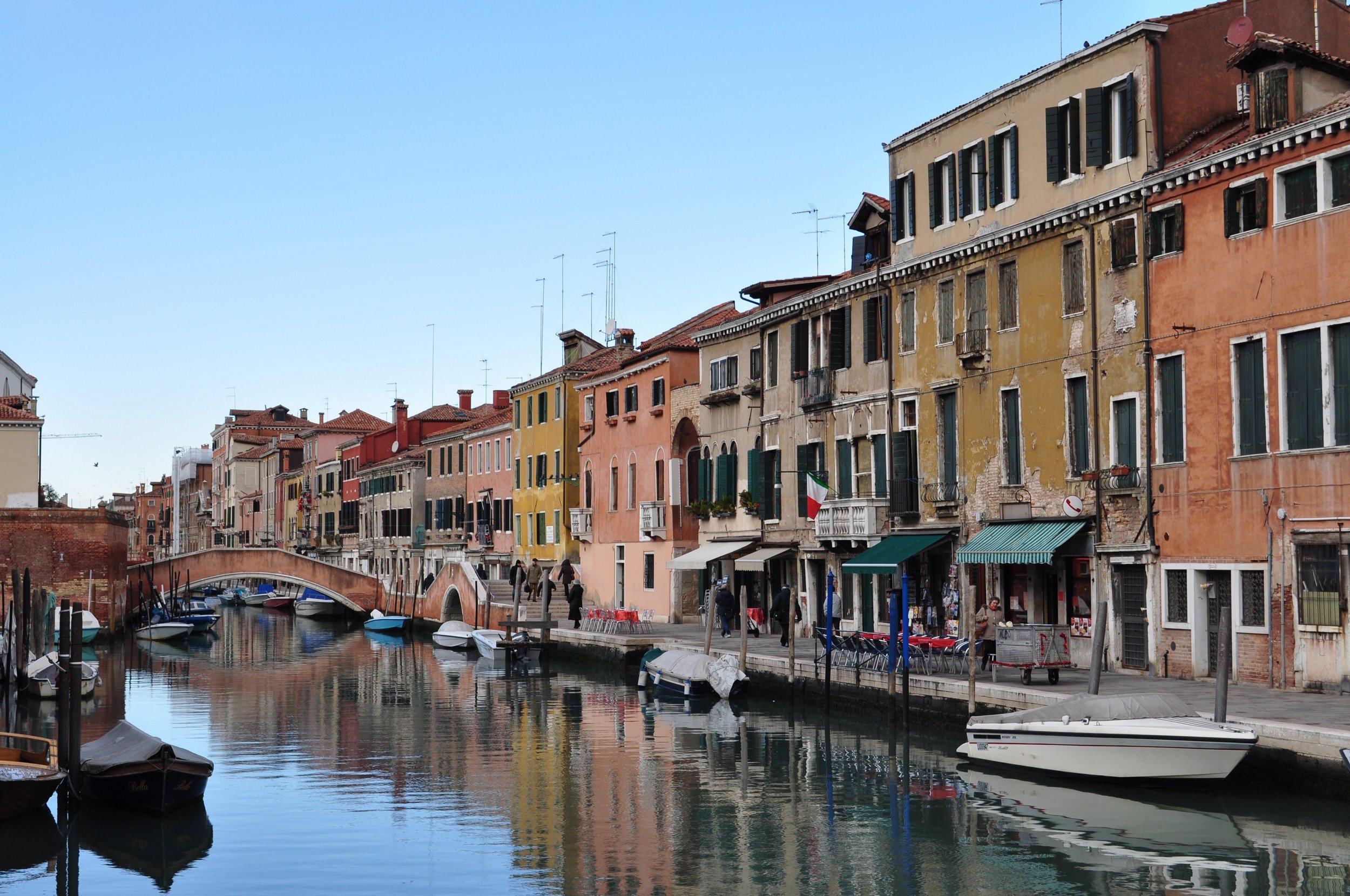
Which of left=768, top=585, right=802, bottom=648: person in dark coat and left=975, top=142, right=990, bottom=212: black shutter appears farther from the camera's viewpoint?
left=768, top=585, right=802, bottom=648: person in dark coat

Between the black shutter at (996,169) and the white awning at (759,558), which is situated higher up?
the black shutter at (996,169)

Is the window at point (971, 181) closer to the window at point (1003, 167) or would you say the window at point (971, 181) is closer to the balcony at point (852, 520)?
the window at point (1003, 167)

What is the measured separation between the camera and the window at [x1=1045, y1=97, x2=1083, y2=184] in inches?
978

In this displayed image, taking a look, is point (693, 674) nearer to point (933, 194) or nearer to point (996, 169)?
point (933, 194)

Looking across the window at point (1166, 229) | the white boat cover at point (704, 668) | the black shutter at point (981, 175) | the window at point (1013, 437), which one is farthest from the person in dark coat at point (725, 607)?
the window at point (1166, 229)

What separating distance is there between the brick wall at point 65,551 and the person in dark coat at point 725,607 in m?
24.3

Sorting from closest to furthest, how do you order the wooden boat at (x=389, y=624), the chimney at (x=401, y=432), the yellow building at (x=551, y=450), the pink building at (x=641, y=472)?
the pink building at (x=641, y=472)
the yellow building at (x=551, y=450)
the wooden boat at (x=389, y=624)
the chimney at (x=401, y=432)

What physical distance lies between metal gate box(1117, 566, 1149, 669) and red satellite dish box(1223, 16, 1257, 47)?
27.4ft

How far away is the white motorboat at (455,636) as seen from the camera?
155 feet

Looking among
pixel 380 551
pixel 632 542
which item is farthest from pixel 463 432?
pixel 632 542

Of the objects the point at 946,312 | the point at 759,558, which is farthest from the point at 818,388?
the point at 946,312

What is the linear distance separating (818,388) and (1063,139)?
9.48m

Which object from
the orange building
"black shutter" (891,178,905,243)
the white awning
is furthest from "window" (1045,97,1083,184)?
the white awning

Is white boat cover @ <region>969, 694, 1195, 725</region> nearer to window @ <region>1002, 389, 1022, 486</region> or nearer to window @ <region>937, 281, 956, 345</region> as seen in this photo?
window @ <region>1002, 389, 1022, 486</region>
